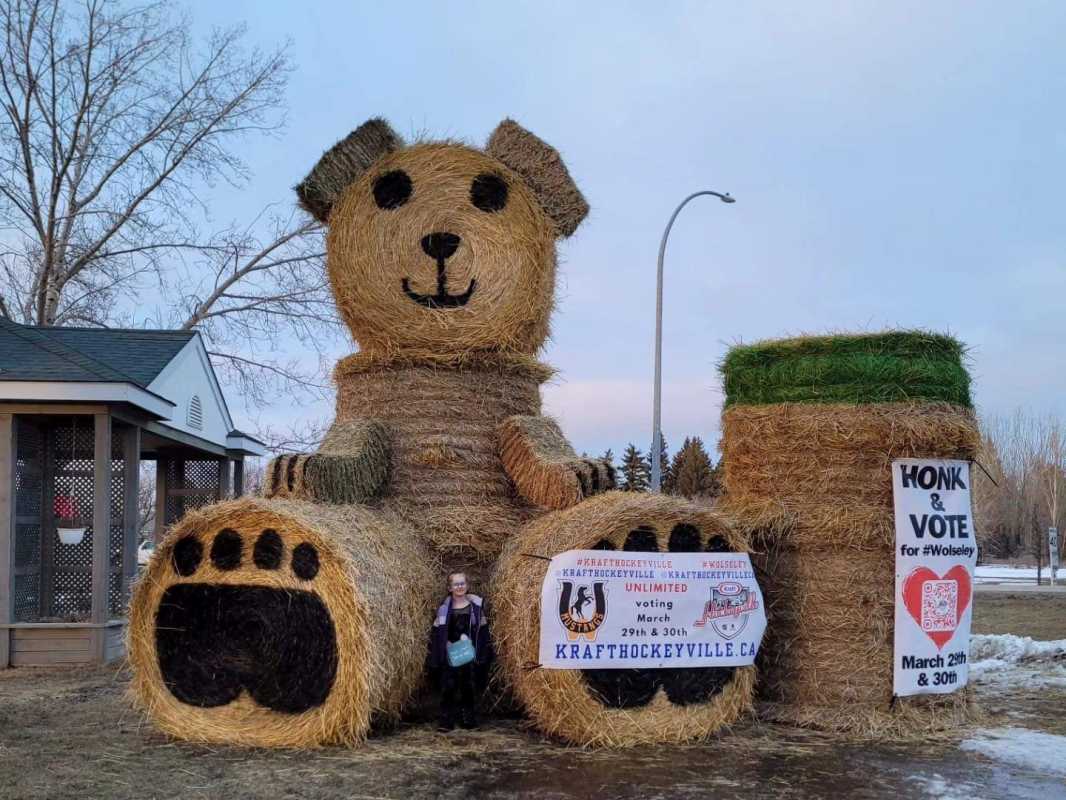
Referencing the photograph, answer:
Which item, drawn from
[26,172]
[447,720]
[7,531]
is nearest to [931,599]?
[447,720]

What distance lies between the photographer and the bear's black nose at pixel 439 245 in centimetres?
704

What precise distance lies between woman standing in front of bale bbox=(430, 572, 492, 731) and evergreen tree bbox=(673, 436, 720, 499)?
67.5ft

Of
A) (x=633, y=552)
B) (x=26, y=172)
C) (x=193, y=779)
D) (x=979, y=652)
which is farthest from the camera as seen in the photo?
(x=26, y=172)

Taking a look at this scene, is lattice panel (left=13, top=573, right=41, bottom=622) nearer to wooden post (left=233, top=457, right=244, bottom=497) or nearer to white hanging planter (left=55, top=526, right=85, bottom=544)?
white hanging planter (left=55, top=526, right=85, bottom=544)

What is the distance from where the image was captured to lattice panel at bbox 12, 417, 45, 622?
10281 millimetres

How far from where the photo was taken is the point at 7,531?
32.5 feet

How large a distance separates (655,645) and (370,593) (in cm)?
159

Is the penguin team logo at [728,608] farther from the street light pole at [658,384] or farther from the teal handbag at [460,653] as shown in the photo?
the street light pole at [658,384]

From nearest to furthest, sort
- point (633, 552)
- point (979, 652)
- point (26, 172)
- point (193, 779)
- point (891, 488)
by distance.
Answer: point (193, 779)
point (633, 552)
point (891, 488)
point (979, 652)
point (26, 172)

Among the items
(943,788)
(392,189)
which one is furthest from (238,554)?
(943,788)

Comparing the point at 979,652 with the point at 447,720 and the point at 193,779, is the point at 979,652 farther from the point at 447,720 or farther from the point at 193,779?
the point at 193,779

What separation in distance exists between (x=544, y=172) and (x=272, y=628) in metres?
3.43

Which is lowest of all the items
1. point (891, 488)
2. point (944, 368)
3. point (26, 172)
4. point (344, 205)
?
point (891, 488)

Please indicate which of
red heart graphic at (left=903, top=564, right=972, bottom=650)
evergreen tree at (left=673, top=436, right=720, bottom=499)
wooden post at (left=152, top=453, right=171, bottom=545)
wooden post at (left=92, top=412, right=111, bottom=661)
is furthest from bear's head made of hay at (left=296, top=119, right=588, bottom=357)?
evergreen tree at (left=673, top=436, right=720, bottom=499)
